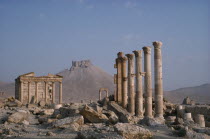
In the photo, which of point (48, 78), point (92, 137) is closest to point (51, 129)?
point (92, 137)

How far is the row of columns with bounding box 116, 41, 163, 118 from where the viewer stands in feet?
67.7

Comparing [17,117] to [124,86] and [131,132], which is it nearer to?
[131,132]

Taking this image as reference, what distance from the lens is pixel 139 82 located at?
77.7 feet

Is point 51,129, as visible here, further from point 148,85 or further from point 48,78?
point 48,78

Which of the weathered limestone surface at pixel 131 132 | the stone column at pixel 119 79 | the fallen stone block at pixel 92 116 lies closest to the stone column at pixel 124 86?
the stone column at pixel 119 79

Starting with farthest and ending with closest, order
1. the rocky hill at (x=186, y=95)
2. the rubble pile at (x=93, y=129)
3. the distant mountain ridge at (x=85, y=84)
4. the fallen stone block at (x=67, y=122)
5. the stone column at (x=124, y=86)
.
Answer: the distant mountain ridge at (x=85, y=84) → the rocky hill at (x=186, y=95) → the stone column at (x=124, y=86) → the fallen stone block at (x=67, y=122) → the rubble pile at (x=93, y=129)

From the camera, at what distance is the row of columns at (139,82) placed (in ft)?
67.7

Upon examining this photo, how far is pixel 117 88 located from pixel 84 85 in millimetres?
88093

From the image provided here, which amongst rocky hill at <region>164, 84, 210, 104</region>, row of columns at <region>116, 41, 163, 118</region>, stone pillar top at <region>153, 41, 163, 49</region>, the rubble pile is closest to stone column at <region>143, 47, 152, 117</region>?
row of columns at <region>116, 41, 163, 118</region>

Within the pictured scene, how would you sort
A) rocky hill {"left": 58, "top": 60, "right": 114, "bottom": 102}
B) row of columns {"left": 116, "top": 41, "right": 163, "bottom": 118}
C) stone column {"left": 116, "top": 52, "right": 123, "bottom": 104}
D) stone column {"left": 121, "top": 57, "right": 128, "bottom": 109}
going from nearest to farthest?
row of columns {"left": 116, "top": 41, "right": 163, "bottom": 118} < stone column {"left": 121, "top": 57, "right": 128, "bottom": 109} < stone column {"left": 116, "top": 52, "right": 123, "bottom": 104} < rocky hill {"left": 58, "top": 60, "right": 114, "bottom": 102}

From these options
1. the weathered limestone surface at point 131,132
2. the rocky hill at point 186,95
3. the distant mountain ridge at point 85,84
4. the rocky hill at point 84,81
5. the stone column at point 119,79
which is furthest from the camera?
the rocky hill at point 84,81

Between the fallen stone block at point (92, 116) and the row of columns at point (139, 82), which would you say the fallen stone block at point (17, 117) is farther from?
the row of columns at point (139, 82)

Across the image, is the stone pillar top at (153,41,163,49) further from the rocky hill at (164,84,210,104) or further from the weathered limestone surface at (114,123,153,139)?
the rocky hill at (164,84,210,104)

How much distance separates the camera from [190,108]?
24.5 m
